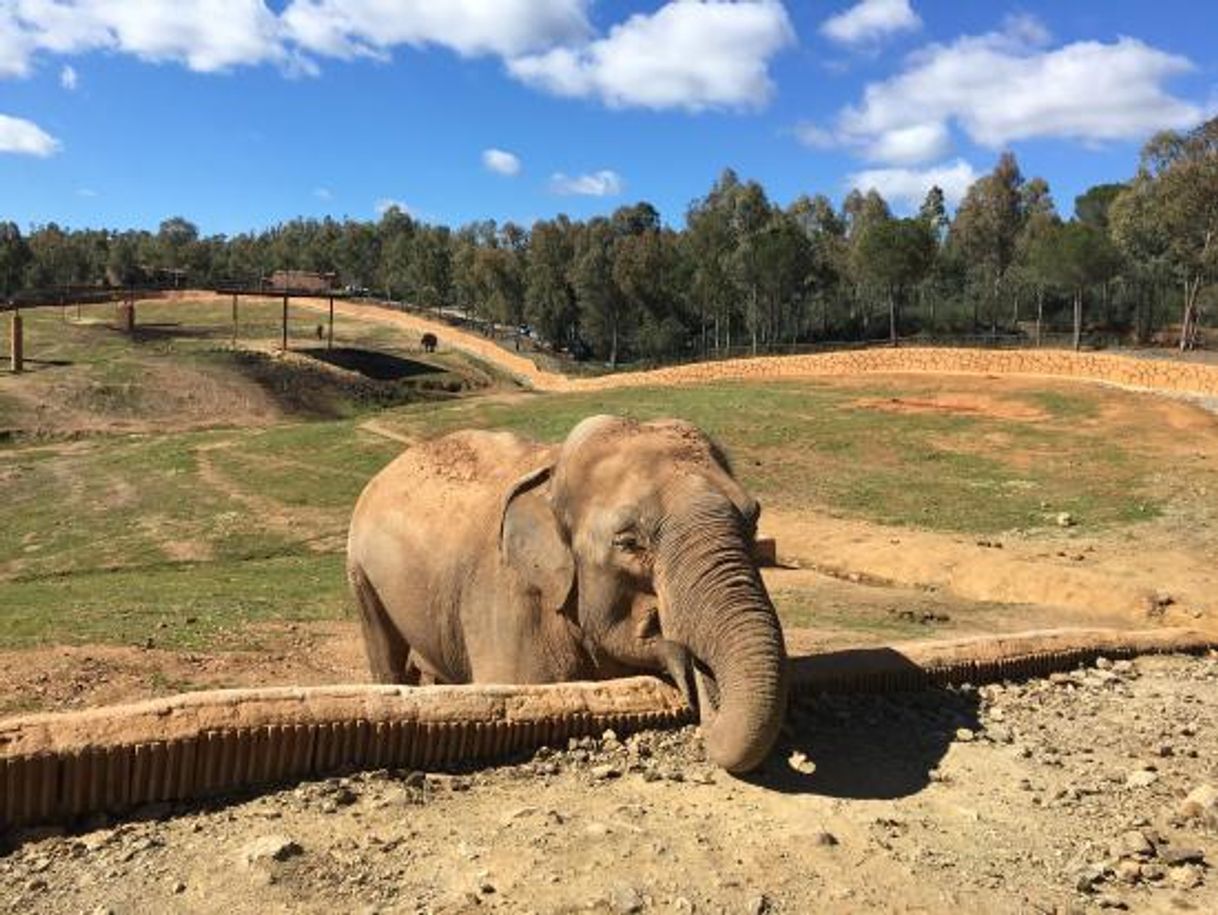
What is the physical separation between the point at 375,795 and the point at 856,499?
23376mm

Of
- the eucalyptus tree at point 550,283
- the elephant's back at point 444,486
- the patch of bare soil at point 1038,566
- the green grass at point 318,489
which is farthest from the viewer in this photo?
the eucalyptus tree at point 550,283

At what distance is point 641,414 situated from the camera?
44.4 meters

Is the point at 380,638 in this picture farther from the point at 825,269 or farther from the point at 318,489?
the point at 825,269

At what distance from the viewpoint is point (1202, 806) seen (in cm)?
566

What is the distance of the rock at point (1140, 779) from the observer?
6.10 m

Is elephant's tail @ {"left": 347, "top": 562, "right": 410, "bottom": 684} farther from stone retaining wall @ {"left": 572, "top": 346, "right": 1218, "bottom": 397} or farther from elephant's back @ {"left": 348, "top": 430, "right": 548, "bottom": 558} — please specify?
stone retaining wall @ {"left": 572, "top": 346, "right": 1218, "bottom": 397}

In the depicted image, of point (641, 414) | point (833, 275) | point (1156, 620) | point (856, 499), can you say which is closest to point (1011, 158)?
point (833, 275)

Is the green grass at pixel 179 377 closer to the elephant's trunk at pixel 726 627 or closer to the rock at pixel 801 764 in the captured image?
the elephant's trunk at pixel 726 627

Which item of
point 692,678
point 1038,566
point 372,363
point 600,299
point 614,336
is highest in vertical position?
point 600,299

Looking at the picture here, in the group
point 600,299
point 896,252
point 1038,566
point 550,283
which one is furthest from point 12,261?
point 1038,566

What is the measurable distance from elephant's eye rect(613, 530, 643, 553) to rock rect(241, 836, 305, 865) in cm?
261

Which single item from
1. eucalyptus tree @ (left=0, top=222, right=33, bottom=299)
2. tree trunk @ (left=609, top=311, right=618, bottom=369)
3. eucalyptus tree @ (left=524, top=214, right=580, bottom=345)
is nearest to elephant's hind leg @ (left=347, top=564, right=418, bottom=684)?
tree trunk @ (left=609, top=311, right=618, bottom=369)

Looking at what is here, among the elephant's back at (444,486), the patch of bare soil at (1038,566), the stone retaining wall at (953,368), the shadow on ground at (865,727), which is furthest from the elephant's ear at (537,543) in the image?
the stone retaining wall at (953,368)

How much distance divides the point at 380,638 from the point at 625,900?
604 centimetres
